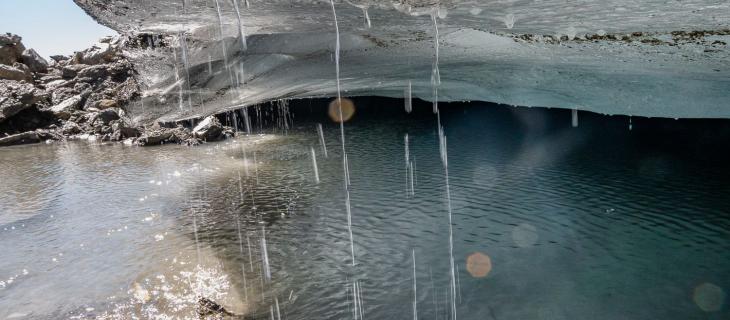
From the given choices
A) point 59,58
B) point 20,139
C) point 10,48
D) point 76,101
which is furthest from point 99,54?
point 59,58

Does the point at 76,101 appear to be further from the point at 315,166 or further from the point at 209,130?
the point at 315,166

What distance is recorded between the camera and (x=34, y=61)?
34250 mm

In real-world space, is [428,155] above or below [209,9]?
below

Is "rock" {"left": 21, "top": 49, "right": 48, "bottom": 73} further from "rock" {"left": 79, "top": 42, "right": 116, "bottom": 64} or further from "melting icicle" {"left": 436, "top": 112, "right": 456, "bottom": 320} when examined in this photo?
"melting icicle" {"left": 436, "top": 112, "right": 456, "bottom": 320}

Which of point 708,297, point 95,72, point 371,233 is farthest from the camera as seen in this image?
point 95,72

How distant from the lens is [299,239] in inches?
407

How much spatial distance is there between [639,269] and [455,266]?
3.55m

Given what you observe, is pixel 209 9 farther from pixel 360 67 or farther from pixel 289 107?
pixel 289 107

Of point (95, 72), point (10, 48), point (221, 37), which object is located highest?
point (10, 48)

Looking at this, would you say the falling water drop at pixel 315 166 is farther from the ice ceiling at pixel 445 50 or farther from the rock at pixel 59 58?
the rock at pixel 59 58

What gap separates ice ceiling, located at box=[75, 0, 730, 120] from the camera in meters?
9.21

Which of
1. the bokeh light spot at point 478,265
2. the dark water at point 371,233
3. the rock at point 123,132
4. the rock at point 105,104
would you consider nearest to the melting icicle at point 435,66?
the dark water at point 371,233

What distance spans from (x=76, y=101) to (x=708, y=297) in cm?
3470

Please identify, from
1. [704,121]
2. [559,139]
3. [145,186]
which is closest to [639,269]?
[145,186]
